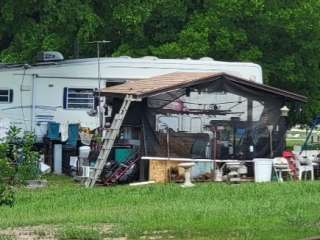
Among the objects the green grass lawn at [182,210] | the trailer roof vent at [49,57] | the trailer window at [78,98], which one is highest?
the trailer roof vent at [49,57]

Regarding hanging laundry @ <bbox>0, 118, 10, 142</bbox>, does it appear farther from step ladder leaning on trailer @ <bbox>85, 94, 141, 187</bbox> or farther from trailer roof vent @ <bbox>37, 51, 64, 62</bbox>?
step ladder leaning on trailer @ <bbox>85, 94, 141, 187</bbox>

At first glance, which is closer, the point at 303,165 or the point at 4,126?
the point at 303,165

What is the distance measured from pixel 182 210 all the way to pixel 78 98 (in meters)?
10.4

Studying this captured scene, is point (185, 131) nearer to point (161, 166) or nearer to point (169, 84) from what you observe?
point (161, 166)

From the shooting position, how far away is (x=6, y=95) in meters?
22.3

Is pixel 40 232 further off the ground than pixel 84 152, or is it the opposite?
pixel 84 152

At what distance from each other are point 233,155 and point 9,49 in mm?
8234

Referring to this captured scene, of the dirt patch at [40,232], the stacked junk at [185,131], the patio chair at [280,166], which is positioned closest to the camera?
the dirt patch at [40,232]

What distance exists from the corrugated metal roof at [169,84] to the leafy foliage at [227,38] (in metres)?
3.18

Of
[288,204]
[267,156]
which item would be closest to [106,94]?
[267,156]

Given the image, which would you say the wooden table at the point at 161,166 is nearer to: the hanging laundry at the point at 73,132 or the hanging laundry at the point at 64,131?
the hanging laundry at the point at 73,132

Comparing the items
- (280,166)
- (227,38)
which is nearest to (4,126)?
(280,166)

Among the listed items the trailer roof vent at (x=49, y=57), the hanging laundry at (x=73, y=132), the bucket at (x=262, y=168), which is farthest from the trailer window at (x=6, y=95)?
the bucket at (x=262, y=168)

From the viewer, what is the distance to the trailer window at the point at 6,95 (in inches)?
873
